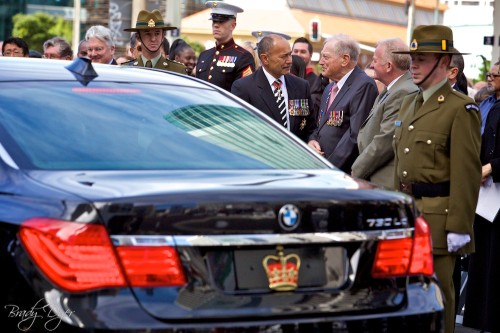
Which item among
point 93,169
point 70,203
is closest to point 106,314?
point 70,203

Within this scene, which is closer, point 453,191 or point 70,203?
point 70,203

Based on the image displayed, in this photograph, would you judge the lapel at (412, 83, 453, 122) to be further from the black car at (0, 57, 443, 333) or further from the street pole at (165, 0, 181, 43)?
the street pole at (165, 0, 181, 43)

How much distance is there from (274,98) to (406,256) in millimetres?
5928

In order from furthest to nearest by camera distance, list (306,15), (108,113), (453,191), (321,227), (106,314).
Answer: (306,15) → (453,191) → (108,113) → (321,227) → (106,314)

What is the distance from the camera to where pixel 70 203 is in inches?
177

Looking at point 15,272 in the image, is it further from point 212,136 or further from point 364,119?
point 364,119

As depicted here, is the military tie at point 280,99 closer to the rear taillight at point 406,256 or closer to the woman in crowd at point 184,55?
the rear taillight at point 406,256

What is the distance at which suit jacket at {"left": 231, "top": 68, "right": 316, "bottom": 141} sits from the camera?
10766mm

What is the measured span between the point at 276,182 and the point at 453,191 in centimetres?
246

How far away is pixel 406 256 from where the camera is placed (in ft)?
16.3

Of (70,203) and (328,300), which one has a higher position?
(70,203)

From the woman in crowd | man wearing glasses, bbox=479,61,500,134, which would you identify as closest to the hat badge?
man wearing glasses, bbox=479,61,500,134

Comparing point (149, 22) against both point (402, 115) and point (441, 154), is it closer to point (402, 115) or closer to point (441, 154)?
point (402, 115)

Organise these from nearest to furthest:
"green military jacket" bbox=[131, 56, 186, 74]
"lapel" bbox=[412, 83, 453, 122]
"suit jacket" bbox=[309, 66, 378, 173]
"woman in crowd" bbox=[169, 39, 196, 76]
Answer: "lapel" bbox=[412, 83, 453, 122]
"suit jacket" bbox=[309, 66, 378, 173]
"green military jacket" bbox=[131, 56, 186, 74]
"woman in crowd" bbox=[169, 39, 196, 76]
